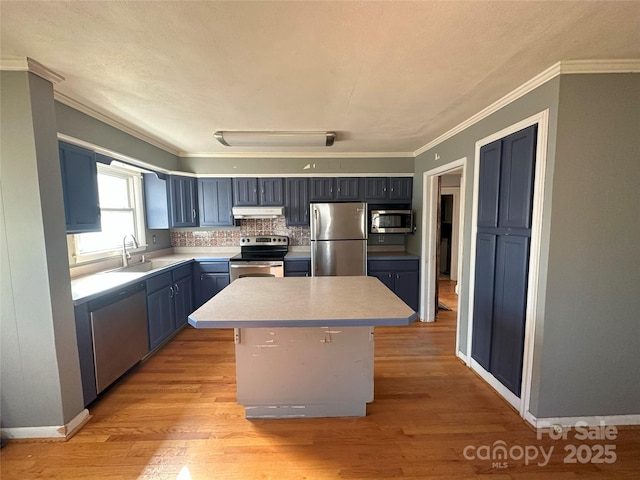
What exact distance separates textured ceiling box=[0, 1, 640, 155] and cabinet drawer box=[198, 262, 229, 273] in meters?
2.00

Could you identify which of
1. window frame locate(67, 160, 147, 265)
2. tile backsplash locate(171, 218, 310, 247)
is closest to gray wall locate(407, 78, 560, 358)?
tile backsplash locate(171, 218, 310, 247)

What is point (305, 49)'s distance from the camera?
4.69 ft

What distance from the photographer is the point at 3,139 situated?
153 cm

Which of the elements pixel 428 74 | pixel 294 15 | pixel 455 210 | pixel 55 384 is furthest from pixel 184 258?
pixel 455 210

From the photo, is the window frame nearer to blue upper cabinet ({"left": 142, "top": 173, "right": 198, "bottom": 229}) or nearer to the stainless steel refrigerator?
blue upper cabinet ({"left": 142, "top": 173, "right": 198, "bottom": 229})

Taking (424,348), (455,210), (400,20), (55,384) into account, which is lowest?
(424,348)

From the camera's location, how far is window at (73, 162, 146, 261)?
105 inches

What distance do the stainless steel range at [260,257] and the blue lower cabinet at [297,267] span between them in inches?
3.7

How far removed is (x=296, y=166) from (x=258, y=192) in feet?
2.31

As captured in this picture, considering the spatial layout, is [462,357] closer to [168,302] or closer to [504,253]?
[504,253]

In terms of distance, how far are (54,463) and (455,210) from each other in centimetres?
643

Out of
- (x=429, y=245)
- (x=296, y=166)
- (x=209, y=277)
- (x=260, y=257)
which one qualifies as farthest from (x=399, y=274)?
(x=209, y=277)

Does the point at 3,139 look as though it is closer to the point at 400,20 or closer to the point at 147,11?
the point at 147,11

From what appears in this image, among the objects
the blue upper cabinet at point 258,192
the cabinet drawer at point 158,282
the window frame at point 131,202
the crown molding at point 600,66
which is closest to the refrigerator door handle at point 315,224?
the blue upper cabinet at point 258,192
